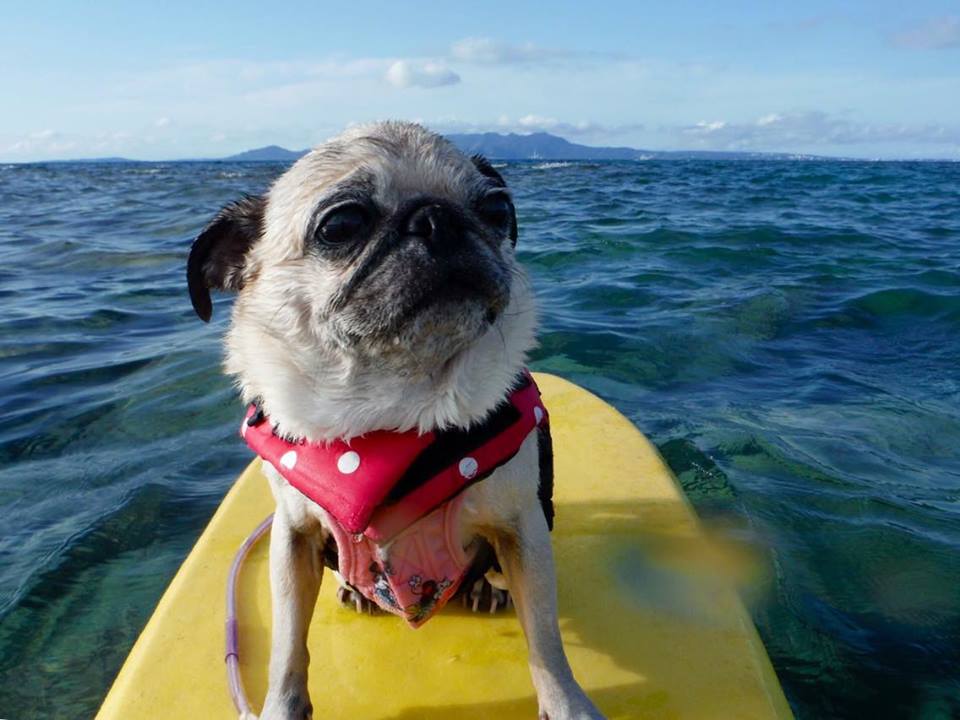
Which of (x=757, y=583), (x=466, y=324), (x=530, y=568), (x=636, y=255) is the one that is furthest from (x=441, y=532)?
(x=636, y=255)

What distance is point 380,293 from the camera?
6.78ft

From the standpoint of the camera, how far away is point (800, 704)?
10.3 ft

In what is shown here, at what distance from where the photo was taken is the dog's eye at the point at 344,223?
2176mm

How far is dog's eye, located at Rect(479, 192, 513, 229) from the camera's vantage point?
2.37 meters

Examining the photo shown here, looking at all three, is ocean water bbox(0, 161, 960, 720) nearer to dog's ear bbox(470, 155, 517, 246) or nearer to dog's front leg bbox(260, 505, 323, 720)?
dog's front leg bbox(260, 505, 323, 720)

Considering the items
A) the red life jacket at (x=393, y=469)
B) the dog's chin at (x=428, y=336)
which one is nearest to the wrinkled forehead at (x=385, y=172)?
the dog's chin at (x=428, y=336)

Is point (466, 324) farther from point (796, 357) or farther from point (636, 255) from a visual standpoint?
point (636, 255)

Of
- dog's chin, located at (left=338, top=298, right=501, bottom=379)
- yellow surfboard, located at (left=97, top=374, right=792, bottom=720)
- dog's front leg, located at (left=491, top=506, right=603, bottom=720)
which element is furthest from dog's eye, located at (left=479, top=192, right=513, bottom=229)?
yellow surfboard, located at (left=97, top=374, right=792, bottom=720)

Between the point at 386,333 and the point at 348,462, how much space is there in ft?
1.37

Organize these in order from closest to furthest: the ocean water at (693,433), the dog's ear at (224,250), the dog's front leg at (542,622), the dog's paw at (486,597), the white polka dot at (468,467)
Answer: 1. the white polka dot at (468,467)
2. the dog's front leg at (542,622)
3. the dog's ear at (224,250)
4. the dog's paw at (486,597)
5. the ocean water at (693,433)

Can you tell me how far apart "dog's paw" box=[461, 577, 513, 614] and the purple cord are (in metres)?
0.88

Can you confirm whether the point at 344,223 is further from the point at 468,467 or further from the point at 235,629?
the point at 235,629

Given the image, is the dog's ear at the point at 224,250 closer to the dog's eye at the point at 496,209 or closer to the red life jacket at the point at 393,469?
the red life jacket at the point at 393,469

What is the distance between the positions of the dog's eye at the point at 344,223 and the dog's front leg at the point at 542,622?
999 mm
